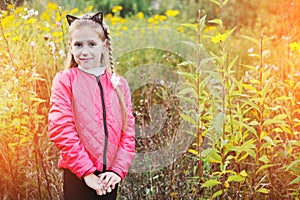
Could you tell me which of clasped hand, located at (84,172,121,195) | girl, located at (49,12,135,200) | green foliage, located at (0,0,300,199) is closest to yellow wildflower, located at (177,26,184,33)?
green foliage, located at (0,0,300,199)

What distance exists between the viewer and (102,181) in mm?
2791

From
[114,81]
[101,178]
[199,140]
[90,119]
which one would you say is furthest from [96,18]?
[199,140]

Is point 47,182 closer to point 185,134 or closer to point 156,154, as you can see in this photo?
point 156,154

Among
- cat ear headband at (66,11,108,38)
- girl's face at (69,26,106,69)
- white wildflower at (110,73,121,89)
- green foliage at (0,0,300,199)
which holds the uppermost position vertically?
cat ear headband at (66,11,108,38)

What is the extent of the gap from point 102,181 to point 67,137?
28 centimetres

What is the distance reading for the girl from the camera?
A: 8.93ft

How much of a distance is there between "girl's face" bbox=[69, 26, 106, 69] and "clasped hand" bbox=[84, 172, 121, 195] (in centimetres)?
52

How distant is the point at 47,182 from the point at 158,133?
843 mm

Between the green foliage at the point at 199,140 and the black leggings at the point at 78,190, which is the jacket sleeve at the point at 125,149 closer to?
the black leggings at the point at 78,190

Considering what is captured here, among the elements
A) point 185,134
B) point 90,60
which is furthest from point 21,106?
point 185,134

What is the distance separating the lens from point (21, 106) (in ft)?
11.6

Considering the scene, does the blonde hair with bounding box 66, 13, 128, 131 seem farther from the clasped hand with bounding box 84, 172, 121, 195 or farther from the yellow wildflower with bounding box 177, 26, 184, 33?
the yellow wildflower with bounding box 177, 26, 184, 33

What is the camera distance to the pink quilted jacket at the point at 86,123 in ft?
8.90

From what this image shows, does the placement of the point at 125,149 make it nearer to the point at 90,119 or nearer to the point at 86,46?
the point at 90,119
